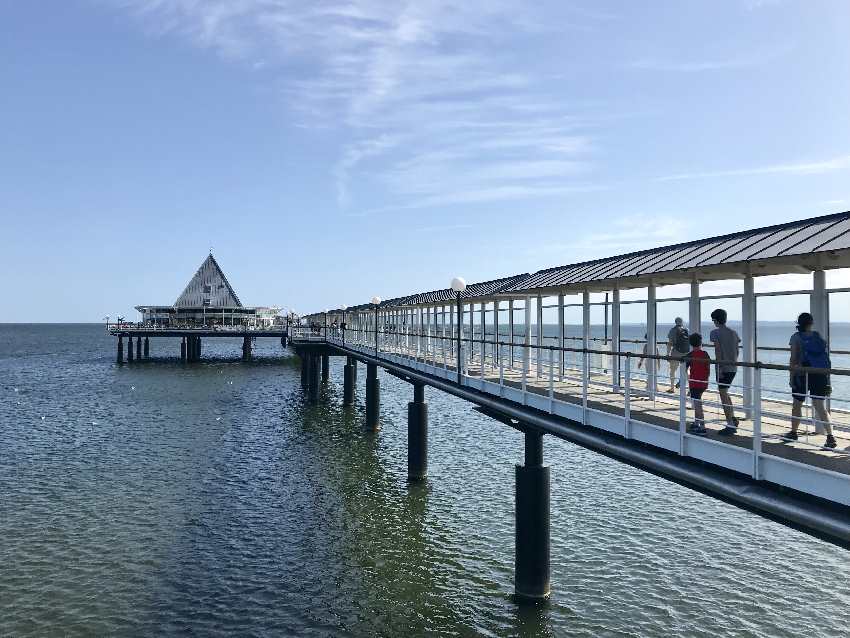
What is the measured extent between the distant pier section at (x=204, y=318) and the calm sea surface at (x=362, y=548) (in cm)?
5342

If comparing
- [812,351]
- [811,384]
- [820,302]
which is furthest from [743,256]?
[811,384]

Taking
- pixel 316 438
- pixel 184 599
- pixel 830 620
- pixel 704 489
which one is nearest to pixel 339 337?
pixel 316 438

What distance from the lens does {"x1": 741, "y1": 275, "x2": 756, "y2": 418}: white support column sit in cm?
1027

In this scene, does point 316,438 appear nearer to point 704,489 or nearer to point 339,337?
point 339,337

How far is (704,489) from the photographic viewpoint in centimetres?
768

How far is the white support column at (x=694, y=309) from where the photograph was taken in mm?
11727

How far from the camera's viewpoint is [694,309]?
11.8m

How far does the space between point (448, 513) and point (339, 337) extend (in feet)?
95.5

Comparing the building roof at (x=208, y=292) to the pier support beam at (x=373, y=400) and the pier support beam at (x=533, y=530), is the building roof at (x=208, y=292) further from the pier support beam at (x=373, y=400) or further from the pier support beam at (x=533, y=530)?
the pier support beam at (x=533, y=530)

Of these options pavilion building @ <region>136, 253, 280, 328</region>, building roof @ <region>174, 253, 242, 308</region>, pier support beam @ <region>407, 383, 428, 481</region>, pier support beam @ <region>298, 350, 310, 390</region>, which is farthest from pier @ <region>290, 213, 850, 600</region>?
building roof @ <region>174, 253, 242, 308</region>

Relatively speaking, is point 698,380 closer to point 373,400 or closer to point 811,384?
point 811,384

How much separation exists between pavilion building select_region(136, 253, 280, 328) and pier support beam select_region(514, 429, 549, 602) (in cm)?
8517

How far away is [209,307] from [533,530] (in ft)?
310

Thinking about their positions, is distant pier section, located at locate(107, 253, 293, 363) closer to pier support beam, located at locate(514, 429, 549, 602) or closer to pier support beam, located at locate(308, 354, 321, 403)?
pier support beam, located at locate(308, 354, 321, 403)
